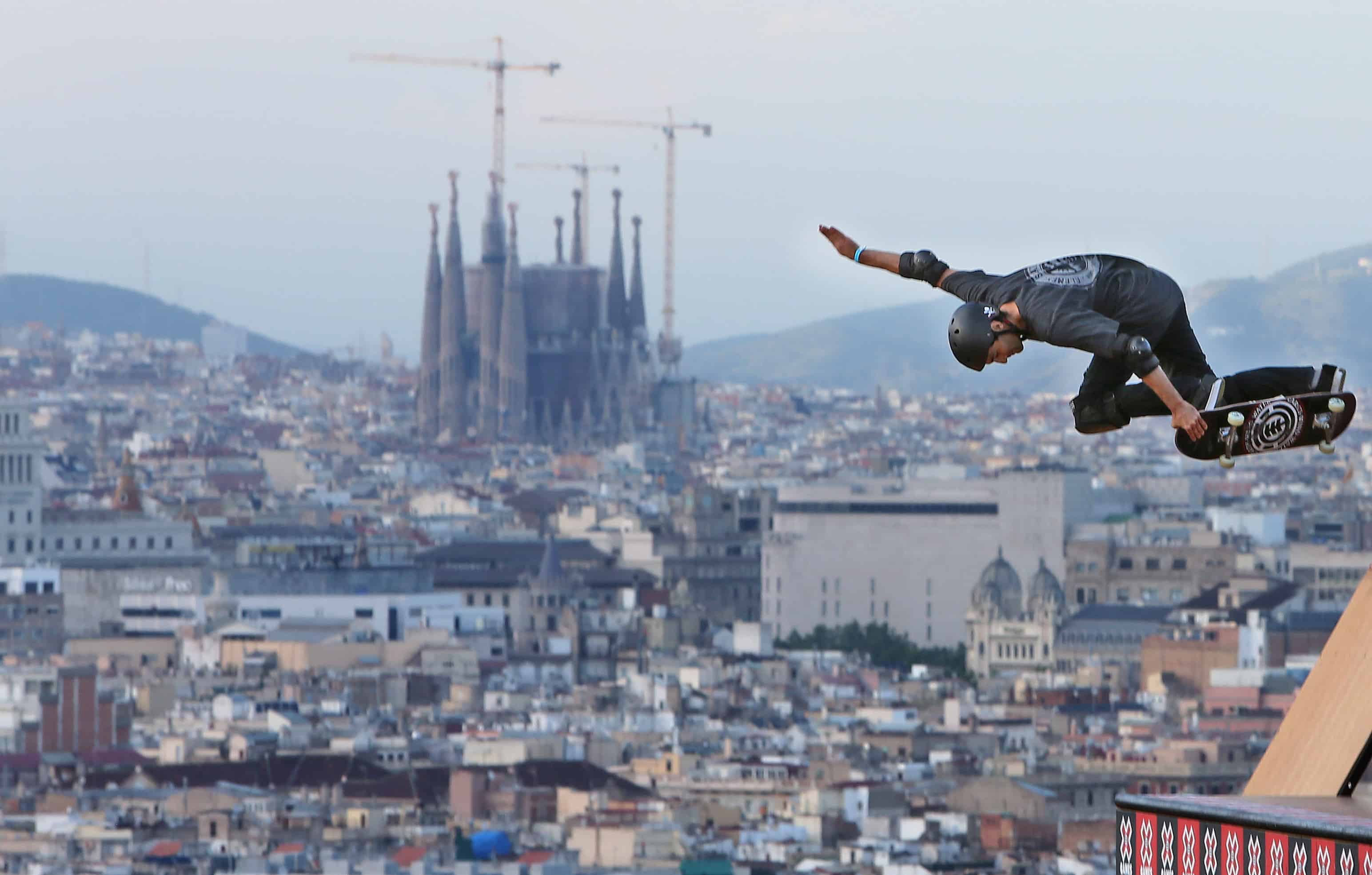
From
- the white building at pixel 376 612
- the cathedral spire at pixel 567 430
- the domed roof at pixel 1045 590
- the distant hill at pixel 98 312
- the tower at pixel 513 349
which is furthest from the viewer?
the distant hill at pixel 98 312

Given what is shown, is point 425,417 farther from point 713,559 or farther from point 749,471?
point 713,559

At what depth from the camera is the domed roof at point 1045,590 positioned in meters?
75.2

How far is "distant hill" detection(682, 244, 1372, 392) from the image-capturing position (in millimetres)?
90125

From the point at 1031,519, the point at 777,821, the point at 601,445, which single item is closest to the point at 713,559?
the point at 1031,519

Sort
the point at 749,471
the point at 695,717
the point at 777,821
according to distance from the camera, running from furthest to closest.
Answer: the point at 749,471, the point at 695,717, the point at 777,821

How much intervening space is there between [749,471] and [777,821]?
68.0 m

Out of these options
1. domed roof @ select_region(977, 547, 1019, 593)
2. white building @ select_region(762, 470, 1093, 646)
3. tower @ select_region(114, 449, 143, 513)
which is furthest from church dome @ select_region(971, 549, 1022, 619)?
tower @ select_region(114, 449, 143, 513)

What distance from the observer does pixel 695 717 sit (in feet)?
209

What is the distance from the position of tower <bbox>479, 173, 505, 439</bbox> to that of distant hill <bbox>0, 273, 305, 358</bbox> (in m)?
41.8

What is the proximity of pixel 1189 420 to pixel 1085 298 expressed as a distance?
0.25 metres

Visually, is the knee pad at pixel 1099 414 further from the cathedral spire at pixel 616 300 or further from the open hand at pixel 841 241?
the cathedral spire at pixel 616 300

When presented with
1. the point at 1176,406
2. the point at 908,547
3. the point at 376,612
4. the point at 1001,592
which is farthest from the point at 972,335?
the point at 908,547

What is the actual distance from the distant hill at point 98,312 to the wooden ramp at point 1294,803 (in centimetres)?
15536

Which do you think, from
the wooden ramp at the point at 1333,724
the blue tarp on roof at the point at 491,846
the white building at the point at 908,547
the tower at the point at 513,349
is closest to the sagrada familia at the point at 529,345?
the tower at the point at 513,349
